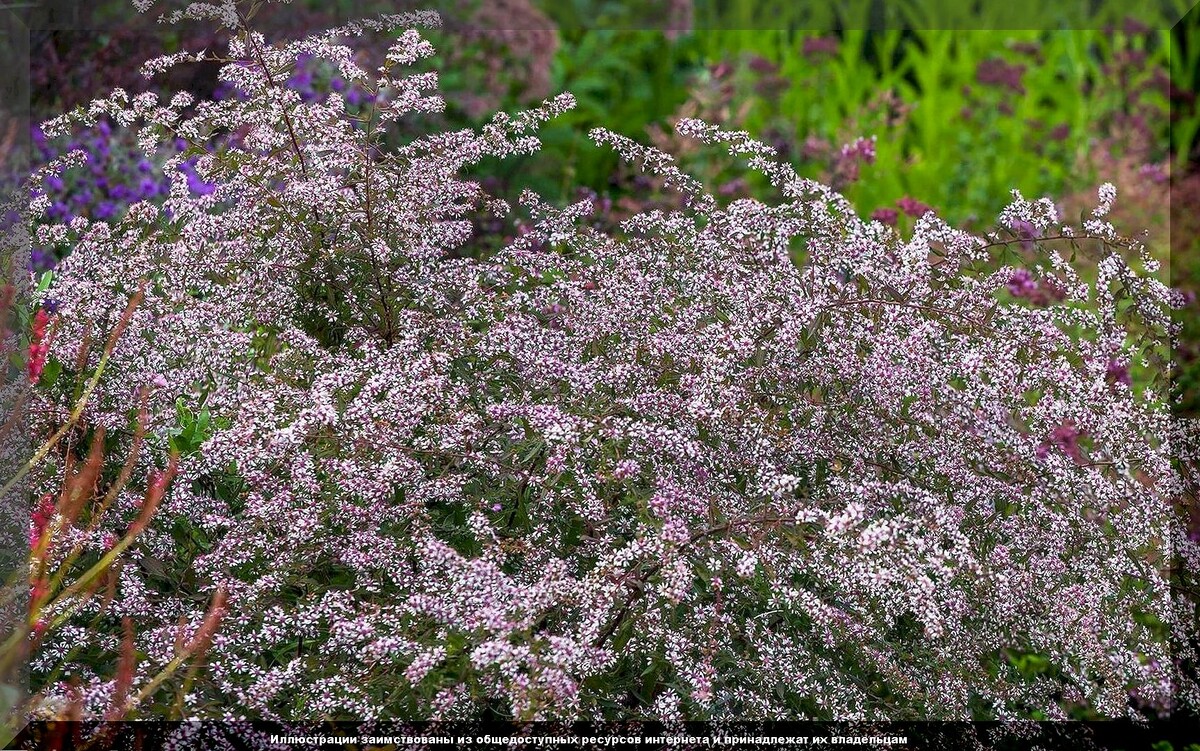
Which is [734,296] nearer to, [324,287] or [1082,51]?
[324,287]

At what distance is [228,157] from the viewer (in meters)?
3.34

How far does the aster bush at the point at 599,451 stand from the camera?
260cm

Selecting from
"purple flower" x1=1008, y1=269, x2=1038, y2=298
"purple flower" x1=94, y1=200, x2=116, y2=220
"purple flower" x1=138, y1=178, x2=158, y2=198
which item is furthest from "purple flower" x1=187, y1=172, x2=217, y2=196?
"purple flower" x1=1008, y1=269, x2=1038, y2=298

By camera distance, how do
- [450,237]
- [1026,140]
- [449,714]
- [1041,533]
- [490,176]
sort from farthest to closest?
[1026,140], [490,176], [450,237], [1041,533], [449,714]

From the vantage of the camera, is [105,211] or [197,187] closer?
[105,211]

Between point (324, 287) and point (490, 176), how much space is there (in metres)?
3.02

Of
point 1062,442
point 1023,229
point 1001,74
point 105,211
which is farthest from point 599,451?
point 1001,74

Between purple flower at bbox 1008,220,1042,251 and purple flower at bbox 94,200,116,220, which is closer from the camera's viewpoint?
purple flower at bbox 1008,220,1042,251

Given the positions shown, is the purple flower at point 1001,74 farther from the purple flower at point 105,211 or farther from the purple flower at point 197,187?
the purple flower at point 105,211

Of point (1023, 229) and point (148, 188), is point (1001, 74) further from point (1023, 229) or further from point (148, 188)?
point (148, 188)

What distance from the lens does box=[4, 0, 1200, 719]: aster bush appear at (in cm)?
260

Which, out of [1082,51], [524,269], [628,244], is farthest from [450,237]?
[1082,51]

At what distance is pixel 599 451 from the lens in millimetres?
2777

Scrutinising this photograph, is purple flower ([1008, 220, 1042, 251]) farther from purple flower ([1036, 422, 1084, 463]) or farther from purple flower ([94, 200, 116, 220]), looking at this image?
purple flower ([94, 200, 116, 220])
